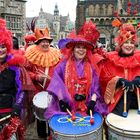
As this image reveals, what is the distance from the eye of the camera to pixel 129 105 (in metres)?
3.78

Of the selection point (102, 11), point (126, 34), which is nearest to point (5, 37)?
point (126, 34)

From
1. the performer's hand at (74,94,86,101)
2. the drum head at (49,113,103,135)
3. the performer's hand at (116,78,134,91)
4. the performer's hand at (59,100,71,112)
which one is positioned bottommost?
the drum head at (49,113,103,135)

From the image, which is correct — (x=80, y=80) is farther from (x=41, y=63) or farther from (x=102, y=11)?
(x=102, y=11)

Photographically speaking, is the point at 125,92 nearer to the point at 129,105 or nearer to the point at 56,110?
the point at 129,105

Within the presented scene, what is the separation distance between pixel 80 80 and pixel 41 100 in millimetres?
770

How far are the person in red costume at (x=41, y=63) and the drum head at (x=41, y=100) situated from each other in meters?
0.41

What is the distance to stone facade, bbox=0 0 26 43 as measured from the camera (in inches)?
1614

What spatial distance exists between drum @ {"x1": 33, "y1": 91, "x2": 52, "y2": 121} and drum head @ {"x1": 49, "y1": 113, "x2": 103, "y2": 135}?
Answer: 70cm

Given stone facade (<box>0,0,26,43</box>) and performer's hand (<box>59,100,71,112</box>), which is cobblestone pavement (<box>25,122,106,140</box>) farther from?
stone facade (<box>0,0,26,43</box>)

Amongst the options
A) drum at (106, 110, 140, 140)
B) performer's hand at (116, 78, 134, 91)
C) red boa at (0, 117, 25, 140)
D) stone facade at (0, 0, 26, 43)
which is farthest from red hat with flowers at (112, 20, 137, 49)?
stone facade at (0, 0, 26, 43)

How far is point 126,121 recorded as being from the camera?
337cm

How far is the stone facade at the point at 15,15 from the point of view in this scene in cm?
4100

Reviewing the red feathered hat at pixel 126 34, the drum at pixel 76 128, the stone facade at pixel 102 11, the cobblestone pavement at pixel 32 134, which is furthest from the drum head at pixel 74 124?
the stone facade at pixel 102 11

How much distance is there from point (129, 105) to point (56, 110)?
2.61 feet
